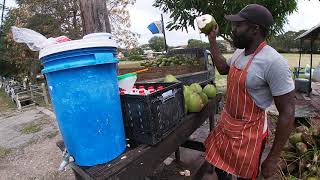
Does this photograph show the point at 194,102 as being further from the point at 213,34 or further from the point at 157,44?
the point at 157,44

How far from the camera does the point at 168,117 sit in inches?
78.6

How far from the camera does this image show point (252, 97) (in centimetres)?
217

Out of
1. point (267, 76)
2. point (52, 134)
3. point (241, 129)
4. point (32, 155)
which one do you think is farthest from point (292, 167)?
point (52, 134)

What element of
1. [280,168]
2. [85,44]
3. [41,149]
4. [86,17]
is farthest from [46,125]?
[85,44]

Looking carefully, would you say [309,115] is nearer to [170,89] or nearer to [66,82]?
[170,89]

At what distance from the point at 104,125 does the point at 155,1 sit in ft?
24.4

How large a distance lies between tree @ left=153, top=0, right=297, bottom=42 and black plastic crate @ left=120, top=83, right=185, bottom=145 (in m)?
5.80

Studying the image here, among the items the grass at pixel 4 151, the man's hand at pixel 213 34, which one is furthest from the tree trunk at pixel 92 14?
the grass at pixel 4 151

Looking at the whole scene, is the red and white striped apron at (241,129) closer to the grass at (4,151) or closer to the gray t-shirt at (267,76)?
the gray t-shirt at (267,76)

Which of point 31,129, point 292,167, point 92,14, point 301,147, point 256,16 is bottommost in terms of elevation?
point 31,129

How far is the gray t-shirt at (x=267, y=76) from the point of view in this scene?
1.96m

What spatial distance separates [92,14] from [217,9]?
18.0ft

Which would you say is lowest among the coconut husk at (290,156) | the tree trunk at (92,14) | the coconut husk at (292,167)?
the coconut husk at (292,167)

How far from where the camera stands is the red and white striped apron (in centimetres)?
220
